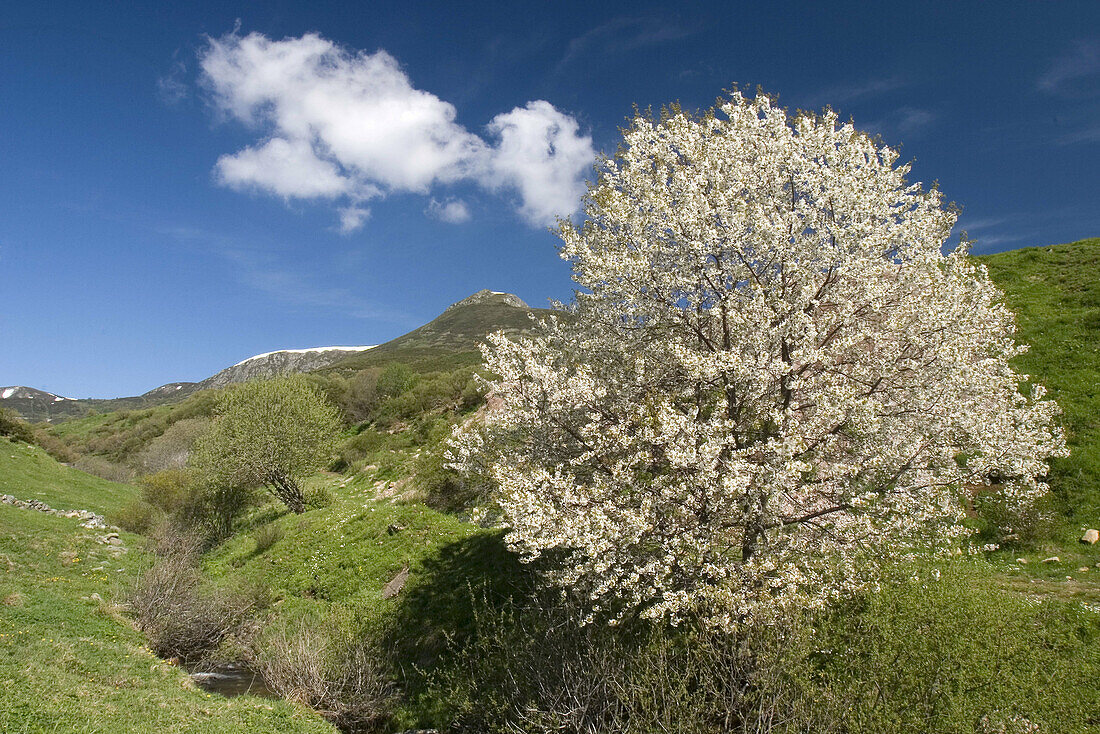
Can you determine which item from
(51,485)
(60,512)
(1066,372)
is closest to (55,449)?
(51,485)

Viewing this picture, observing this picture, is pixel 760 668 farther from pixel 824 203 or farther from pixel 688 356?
pixel 824 203

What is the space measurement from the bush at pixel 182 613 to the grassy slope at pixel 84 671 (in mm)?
828

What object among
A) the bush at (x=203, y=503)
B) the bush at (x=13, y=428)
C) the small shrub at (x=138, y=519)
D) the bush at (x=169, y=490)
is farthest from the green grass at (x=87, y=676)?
the bush at (x=13, y=428)

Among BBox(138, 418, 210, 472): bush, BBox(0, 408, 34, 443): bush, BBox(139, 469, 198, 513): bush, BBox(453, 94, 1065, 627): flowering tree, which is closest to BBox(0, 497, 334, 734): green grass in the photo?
BBox(453, 94, 1065, 627): flowering tree

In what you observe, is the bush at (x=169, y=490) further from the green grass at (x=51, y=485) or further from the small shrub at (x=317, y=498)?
the small shrub at (x=317, y=498)

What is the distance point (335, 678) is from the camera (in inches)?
576

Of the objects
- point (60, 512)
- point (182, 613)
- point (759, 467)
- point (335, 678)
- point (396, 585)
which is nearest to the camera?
point (759, 467)

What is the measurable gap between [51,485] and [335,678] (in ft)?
123

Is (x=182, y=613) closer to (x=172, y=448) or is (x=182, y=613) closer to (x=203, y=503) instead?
(x=203, y=503)

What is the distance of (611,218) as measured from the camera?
12.0 meters

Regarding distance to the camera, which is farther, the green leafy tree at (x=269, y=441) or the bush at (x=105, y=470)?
the bush at (x=105, y=470)

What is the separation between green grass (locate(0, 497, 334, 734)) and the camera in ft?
36.4

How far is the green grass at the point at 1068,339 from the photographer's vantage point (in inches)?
655

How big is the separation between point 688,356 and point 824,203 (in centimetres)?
454
